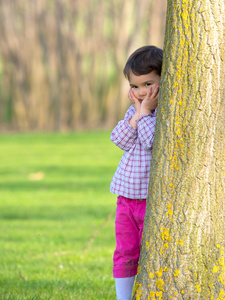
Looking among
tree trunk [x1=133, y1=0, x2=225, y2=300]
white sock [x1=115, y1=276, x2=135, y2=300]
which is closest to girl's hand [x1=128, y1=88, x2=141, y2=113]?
tree trunk [x1=133, y1=0, x2=225, y2=300]

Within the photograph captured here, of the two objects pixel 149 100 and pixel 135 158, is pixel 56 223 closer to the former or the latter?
pixel 135 158

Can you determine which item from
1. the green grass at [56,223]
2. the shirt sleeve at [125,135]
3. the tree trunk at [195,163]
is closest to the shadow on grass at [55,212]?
the green grass at [56,223]

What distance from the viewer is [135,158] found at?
3.32 m

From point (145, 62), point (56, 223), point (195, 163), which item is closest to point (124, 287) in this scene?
point (195, 163)

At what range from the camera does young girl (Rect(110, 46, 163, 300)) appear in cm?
328

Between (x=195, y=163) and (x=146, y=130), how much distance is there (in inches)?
18.2

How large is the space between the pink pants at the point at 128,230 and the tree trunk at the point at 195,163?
435 mm

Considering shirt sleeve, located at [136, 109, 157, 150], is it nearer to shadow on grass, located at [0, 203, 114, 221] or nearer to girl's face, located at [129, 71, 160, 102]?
girl's face, located at [129, 71, 160, 102]

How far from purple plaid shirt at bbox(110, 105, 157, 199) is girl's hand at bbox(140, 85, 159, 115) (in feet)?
0.13

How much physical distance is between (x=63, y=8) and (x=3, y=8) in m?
2.14

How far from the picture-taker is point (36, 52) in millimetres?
20047

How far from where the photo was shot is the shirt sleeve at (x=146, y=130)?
319cm

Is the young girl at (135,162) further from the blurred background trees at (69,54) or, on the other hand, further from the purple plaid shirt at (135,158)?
the blurred background trees at (69,54)

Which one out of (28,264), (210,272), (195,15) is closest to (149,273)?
(210,272)
